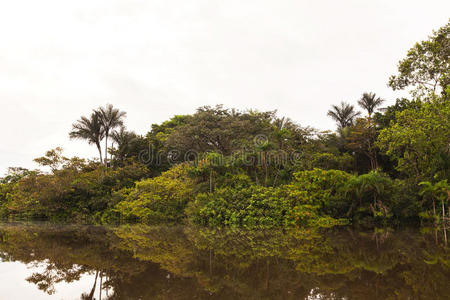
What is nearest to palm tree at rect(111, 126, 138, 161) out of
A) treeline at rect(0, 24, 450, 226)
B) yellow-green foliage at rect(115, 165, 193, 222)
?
treeline at rect(0, 24, 450, 226)

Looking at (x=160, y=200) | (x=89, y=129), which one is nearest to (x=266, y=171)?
(x=160, y=200)

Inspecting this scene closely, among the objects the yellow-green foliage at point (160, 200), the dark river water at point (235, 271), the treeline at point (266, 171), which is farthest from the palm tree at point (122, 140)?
the dark river water at point (235, 271)

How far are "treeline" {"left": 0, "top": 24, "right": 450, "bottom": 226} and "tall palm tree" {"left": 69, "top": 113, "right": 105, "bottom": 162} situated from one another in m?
0.10

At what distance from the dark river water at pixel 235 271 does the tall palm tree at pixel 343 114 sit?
69.5 ft

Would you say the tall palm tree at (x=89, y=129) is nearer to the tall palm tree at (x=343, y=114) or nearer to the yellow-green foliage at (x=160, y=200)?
the yellow-green foliage at (x=160, y=200)

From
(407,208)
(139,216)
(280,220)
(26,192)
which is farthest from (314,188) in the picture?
(26,192)

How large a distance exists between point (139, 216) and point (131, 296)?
14.8 metres

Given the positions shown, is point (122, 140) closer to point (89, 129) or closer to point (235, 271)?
point (89, 129)

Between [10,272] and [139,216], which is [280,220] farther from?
[10,272]

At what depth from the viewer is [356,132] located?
66.6ft

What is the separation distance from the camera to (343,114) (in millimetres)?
28297

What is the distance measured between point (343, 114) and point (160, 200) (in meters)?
19.1

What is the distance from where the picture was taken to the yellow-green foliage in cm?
1780

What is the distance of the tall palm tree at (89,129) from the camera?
23625 millimetres
